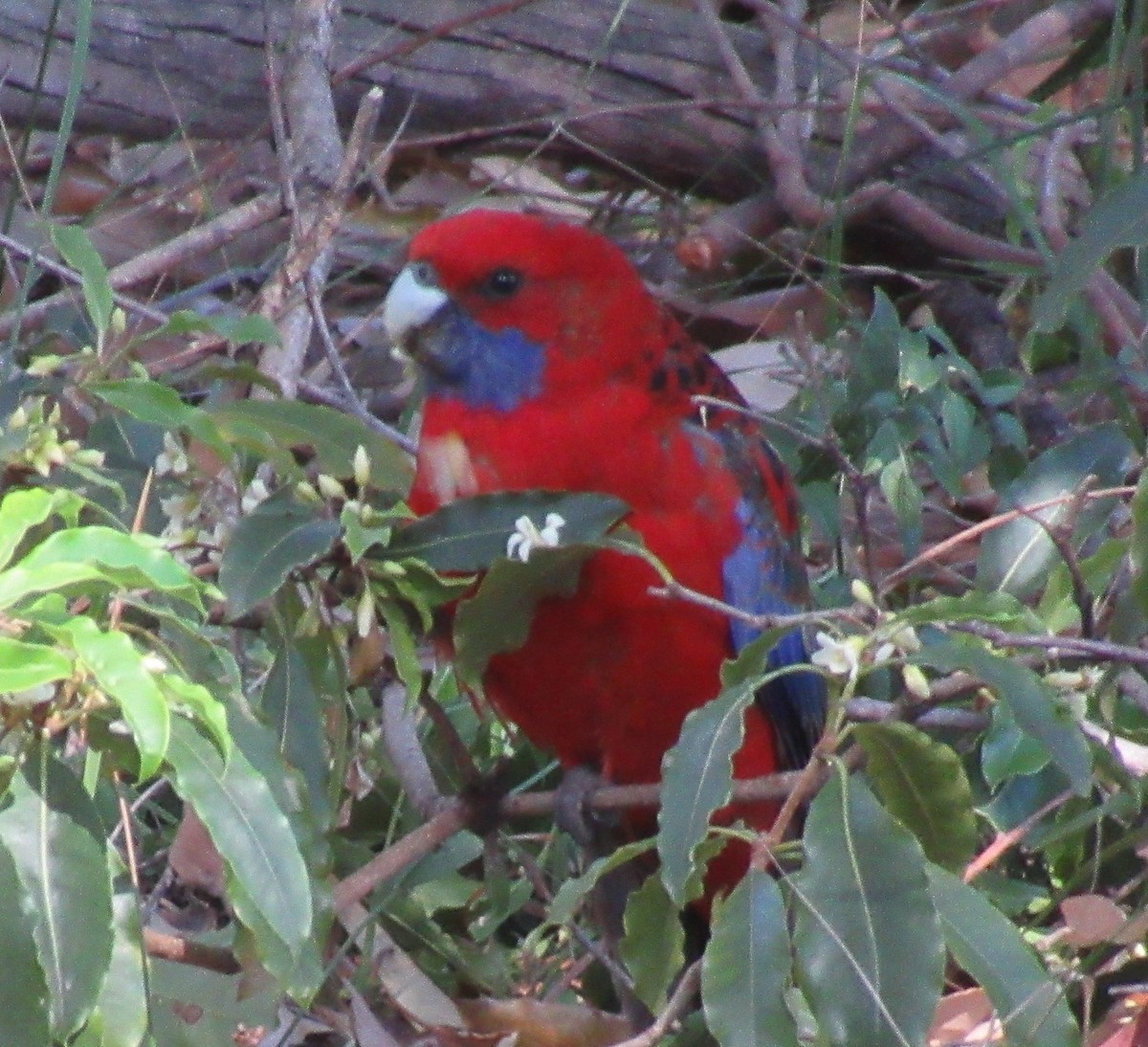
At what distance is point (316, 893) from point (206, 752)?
0.91 feet

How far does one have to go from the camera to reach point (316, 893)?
4.80 feet

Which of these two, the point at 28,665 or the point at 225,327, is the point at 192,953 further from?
the point at 28,665

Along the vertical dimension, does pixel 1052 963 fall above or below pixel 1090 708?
below

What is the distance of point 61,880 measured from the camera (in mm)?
1212

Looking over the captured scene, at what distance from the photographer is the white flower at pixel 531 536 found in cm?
152

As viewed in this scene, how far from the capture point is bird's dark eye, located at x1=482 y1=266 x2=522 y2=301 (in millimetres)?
2158

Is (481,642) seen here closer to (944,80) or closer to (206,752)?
(206,752)

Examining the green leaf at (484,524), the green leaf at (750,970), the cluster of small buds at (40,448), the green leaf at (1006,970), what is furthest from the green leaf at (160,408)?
the green leaf at (1006,970)

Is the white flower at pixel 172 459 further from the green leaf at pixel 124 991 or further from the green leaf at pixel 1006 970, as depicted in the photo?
the green leaf at pixel 1006 970

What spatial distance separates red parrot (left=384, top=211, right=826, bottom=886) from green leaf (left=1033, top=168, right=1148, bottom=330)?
58 cm

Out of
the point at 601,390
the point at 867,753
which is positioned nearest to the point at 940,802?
the point at 867,753

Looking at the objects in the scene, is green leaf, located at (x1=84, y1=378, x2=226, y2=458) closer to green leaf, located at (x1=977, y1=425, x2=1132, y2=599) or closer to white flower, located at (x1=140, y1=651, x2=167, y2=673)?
white flower, located at (x1=140, y1=651, x2=167, y2=673)

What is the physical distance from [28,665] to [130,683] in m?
0.06

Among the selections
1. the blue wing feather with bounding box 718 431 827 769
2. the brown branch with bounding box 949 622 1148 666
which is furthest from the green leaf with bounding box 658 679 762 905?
the blue wing feather with bounding box 718 431 827 769
